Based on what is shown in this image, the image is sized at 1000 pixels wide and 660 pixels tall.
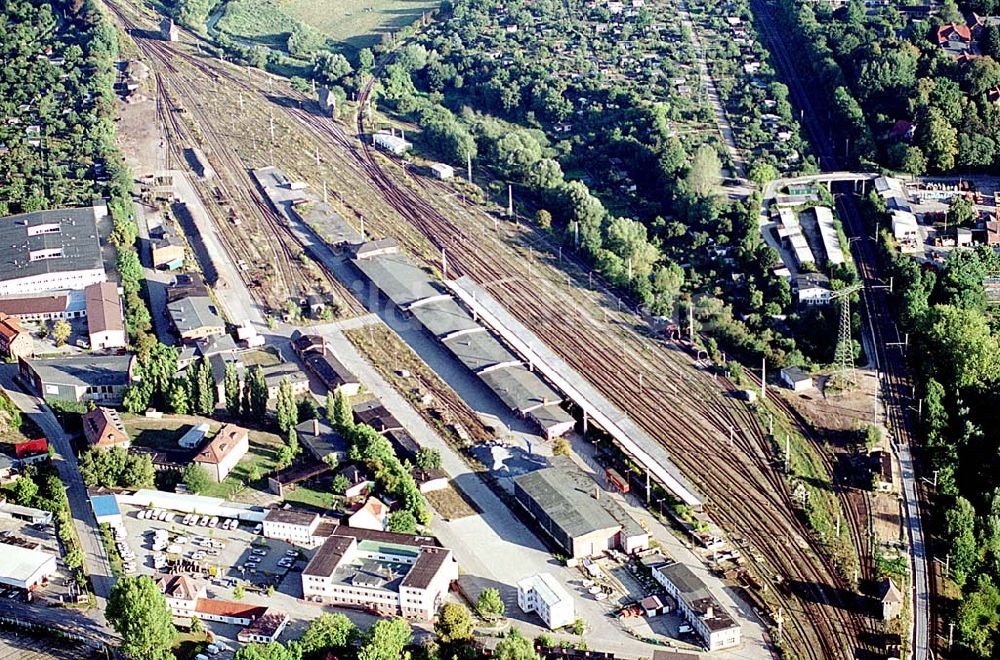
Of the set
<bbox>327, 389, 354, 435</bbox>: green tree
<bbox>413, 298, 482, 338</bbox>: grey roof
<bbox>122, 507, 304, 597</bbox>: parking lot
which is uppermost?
<bbox>413, 298, 482, 338</bbox>: grey roof

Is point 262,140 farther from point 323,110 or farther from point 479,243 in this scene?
point 479,243

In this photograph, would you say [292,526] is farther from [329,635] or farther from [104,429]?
[104,429]

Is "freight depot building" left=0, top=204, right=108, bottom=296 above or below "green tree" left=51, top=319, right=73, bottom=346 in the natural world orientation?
above

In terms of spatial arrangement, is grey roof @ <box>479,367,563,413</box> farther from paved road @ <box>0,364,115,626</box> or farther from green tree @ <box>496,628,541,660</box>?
paved road @ <box>0,364,115,626</box>

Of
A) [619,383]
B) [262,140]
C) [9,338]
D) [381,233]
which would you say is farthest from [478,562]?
[262,140]

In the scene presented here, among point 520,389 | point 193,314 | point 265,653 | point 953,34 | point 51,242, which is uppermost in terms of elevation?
point 953,34

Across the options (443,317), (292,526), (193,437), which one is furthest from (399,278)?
(292,526)

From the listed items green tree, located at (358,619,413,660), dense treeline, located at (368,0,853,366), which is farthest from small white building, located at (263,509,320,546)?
dense treeline, located at (368,0,853,366)
